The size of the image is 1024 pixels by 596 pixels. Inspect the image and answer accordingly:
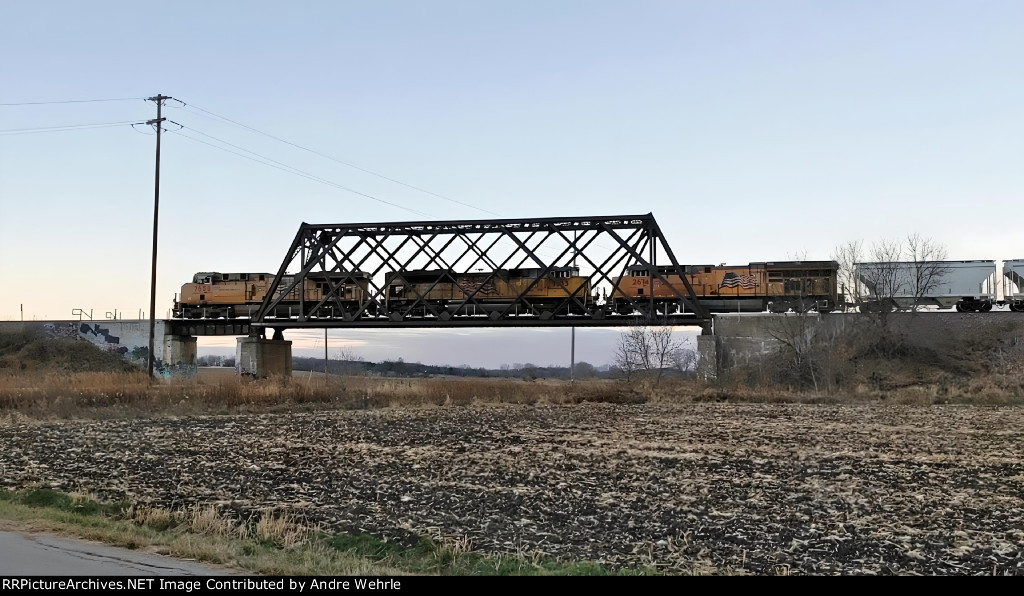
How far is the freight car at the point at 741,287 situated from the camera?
5231cm

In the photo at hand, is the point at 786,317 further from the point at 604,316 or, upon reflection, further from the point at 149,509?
the point at 149,509

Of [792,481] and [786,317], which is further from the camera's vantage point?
[786,317]

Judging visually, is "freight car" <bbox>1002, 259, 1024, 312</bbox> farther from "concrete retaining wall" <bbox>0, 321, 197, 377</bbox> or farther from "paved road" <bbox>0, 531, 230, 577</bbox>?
"concrete retaining wall" <bbox>0, 321, 197, 377</bbox>

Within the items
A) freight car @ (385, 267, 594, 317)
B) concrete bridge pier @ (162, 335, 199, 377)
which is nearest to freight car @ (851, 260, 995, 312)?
freight car @ (385, 267, 594, 317)

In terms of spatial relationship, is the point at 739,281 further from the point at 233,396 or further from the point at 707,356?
the point at 233,396

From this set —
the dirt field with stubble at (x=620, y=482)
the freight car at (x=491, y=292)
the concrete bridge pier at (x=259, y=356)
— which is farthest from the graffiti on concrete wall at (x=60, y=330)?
the dirt field with stubble at (x=620, y=482)

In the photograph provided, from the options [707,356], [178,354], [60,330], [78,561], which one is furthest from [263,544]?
[60,330]

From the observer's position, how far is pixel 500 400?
42625mm

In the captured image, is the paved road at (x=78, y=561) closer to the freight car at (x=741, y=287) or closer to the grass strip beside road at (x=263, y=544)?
the grass strip beside road at (x=263, y=544)

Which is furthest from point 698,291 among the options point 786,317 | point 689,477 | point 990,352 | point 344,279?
point 689,477

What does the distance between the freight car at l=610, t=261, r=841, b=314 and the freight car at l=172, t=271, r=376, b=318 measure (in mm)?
19208

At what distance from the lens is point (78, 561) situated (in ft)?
28.6

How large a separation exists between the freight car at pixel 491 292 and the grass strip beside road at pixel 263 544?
135ft
